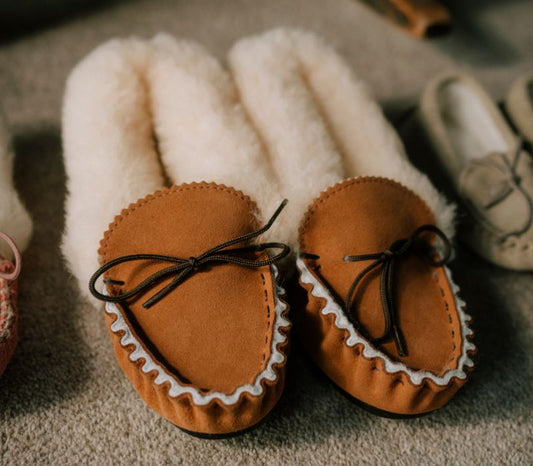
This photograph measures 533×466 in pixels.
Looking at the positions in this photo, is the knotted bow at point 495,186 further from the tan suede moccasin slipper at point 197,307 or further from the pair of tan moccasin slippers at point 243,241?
the tan suede moccasin slipper at point 197,307

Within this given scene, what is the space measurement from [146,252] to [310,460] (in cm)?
31

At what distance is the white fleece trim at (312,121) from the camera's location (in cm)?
66

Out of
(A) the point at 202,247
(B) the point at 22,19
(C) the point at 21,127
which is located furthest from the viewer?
(B) the point at 22,19

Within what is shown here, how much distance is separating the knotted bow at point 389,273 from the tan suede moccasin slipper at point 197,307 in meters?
0.08

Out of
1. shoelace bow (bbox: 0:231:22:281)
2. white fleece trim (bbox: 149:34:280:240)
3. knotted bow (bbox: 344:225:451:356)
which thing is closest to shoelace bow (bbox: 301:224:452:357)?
knotted bow (bbox: 344:225:451:356)

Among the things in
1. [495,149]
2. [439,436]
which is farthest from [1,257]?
[495,149]

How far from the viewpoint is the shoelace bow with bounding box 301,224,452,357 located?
55cm

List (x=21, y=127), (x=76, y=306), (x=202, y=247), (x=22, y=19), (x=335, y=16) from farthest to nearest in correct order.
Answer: (x=335, y=16) → (x=22, y=19) → (x=21, y=127) → (x=76, y=306) → (x=202, y=247)

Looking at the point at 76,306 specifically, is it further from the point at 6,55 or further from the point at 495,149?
the point at 495,149

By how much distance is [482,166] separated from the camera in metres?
0.81

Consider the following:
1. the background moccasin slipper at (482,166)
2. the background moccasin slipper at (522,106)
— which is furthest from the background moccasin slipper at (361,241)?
the background moccasin slipper at (522,106)

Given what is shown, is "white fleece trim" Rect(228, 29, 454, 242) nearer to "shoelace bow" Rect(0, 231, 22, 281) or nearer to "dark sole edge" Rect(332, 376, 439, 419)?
"dark sole edge" Rect(332, 376, 439, 419)

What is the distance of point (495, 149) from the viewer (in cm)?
89

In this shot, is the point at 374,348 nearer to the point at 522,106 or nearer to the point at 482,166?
the point at 482,166
